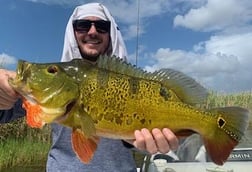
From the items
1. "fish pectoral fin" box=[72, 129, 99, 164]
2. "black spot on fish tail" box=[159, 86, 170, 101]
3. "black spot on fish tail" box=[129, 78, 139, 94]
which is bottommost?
"fish pectoral fin" box=[72, 129, 99, 164]

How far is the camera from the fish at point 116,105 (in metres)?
2.44

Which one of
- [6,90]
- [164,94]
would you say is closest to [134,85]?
[164,94]

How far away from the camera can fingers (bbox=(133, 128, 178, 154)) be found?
8.25ft

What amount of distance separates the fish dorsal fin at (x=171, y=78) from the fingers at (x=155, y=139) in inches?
8.9

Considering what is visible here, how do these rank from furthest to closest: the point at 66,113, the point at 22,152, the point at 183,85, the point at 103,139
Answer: the point at 22,152 < the point at 103,139 < the point at 183,85 < the point at 66,113

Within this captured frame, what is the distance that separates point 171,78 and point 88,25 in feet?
4.02

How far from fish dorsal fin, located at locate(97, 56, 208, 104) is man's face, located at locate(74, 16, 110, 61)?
89cm

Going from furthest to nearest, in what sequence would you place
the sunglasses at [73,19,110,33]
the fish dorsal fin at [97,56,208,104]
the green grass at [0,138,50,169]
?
1. the green grass at [0,138,50,169]
2. the sunglasses at [73,19,110,33]
3. the fish dorsal fin at [97,56,208,104]

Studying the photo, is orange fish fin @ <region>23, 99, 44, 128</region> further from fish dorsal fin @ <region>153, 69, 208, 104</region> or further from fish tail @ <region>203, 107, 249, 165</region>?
fish tail @ <region>203, 107, 249, 165</region>

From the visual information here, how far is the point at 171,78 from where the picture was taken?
105 inches

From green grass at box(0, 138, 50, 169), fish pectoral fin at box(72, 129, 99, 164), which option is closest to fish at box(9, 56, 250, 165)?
fish pectoral fin at box(72, 129, 99, 164)

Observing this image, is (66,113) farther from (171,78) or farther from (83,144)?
(171,78)

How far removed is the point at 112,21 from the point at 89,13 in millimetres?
204

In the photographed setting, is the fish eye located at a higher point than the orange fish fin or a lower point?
higher
